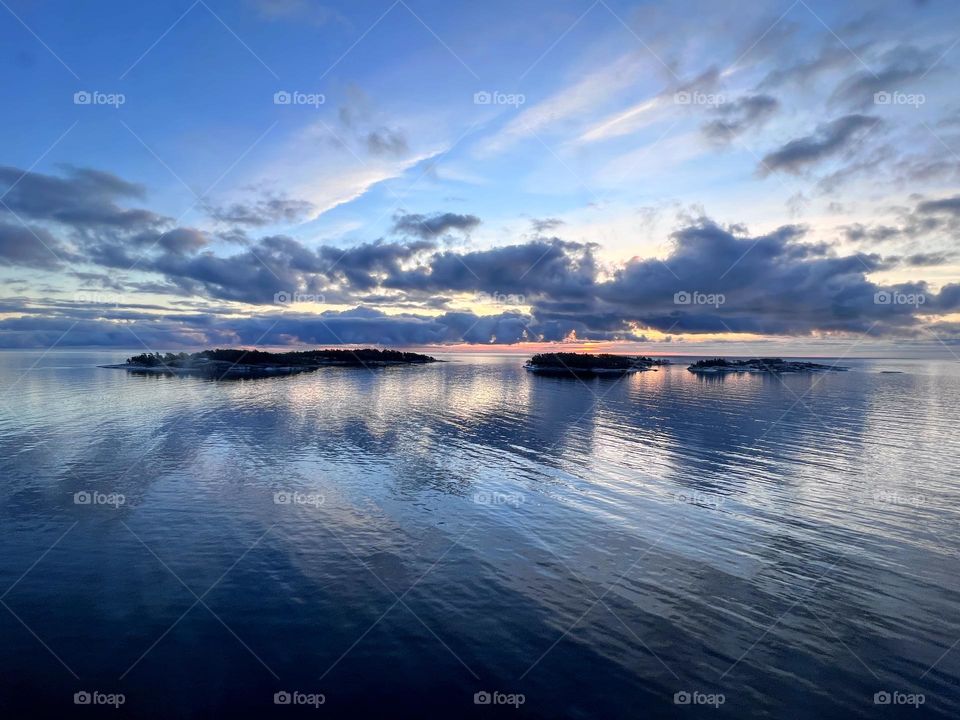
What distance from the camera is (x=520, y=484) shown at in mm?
34125

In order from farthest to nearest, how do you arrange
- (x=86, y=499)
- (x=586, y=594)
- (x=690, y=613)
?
(x=86, y=499) → (x=586, y=594) → (x=690, y=613)

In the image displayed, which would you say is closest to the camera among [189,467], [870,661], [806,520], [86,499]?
[870,661]

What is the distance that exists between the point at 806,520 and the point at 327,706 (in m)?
25.8

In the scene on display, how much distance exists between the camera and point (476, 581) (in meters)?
19.7

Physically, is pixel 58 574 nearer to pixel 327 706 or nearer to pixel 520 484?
pixel 327 706

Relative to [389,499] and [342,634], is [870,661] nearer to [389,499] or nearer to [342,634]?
[342,634]

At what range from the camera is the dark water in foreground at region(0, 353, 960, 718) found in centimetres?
1375

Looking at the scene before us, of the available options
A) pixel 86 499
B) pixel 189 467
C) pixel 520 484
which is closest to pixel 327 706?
pixel 520 484

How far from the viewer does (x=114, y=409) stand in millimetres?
68688

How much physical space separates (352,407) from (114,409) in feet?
107

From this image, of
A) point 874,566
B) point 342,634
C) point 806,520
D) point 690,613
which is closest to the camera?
point 342,634

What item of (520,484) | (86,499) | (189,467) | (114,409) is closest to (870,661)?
(520,484)

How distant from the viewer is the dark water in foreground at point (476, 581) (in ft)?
45.1

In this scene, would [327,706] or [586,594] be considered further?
[586,594]
